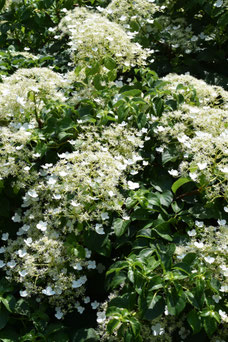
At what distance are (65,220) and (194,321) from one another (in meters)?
0.85

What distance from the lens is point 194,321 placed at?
2.08 meters

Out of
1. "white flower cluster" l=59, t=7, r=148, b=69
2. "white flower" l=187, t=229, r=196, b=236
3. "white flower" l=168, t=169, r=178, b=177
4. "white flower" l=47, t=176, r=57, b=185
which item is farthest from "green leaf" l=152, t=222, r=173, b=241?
"white flower cluster" l=59, t=7, r=148, b=69

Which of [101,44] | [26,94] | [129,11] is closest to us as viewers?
[26,94]

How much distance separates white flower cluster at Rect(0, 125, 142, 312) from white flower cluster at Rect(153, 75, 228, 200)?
0.32m

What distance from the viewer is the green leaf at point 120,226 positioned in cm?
236

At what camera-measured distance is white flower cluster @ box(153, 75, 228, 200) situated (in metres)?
2.52

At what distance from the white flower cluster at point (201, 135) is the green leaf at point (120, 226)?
465 millimetres

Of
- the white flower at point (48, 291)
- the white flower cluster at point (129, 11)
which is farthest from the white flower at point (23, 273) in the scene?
the white flower cluster at point (129, 11)

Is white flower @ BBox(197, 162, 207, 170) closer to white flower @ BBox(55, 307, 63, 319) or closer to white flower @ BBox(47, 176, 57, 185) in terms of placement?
white flower @ BBox(47, 176, 57, 185)

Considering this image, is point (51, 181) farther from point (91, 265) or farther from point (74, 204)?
point (91, 265)

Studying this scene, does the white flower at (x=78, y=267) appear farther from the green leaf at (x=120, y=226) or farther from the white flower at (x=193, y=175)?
the white flower at (x=193, y=175)

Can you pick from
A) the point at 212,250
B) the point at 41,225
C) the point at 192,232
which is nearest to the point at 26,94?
the point at 41,225

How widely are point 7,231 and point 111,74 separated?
1.27 meters

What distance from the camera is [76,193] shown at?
2.46 m
